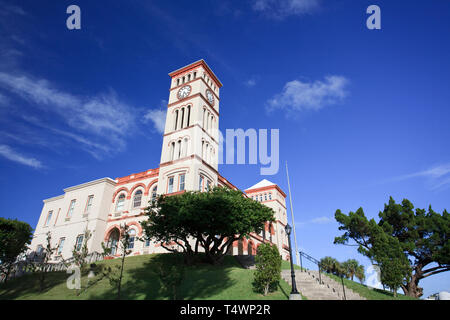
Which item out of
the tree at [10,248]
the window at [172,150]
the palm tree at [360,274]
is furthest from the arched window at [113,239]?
the palm tree at [360,274]

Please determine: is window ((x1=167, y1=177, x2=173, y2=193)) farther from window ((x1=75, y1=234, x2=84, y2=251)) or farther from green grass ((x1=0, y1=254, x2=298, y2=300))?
window ((x1=75, y1=234, x2=84, y2=251))

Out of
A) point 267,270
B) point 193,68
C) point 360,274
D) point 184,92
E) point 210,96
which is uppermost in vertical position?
point 193,68

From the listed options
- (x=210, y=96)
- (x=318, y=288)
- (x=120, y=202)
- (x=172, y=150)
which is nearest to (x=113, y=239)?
(x=120, y=202)

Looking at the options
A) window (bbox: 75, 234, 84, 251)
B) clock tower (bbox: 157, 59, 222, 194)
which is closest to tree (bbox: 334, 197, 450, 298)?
clock tower (bbox: 157, 59, 222, 194)

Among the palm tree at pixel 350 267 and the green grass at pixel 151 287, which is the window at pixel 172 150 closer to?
the green grass at pixel 151 287

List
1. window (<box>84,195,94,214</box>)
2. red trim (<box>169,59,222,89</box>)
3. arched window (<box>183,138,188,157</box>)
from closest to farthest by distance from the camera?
arched window (<box>183,138,188,157</box>)
window (<box>84,195,94,214</box>)
red trim (<box>169,59,222,89</box>)

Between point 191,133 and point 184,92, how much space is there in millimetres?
7172

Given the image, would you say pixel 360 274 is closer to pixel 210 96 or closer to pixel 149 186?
pixel 149 186

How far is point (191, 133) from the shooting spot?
31953 mm

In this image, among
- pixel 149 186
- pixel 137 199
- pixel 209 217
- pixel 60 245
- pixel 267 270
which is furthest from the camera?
pixel 60 245

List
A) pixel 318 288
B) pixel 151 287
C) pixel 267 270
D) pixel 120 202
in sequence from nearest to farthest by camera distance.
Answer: pixel 267 270 < pixel 318 288 < pixel 151 287 < pixel 120 202

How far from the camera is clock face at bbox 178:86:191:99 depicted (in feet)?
116

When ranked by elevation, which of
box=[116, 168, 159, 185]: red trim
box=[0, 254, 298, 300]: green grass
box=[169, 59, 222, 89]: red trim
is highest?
box=[169, 59, 222, 89]: red trim
